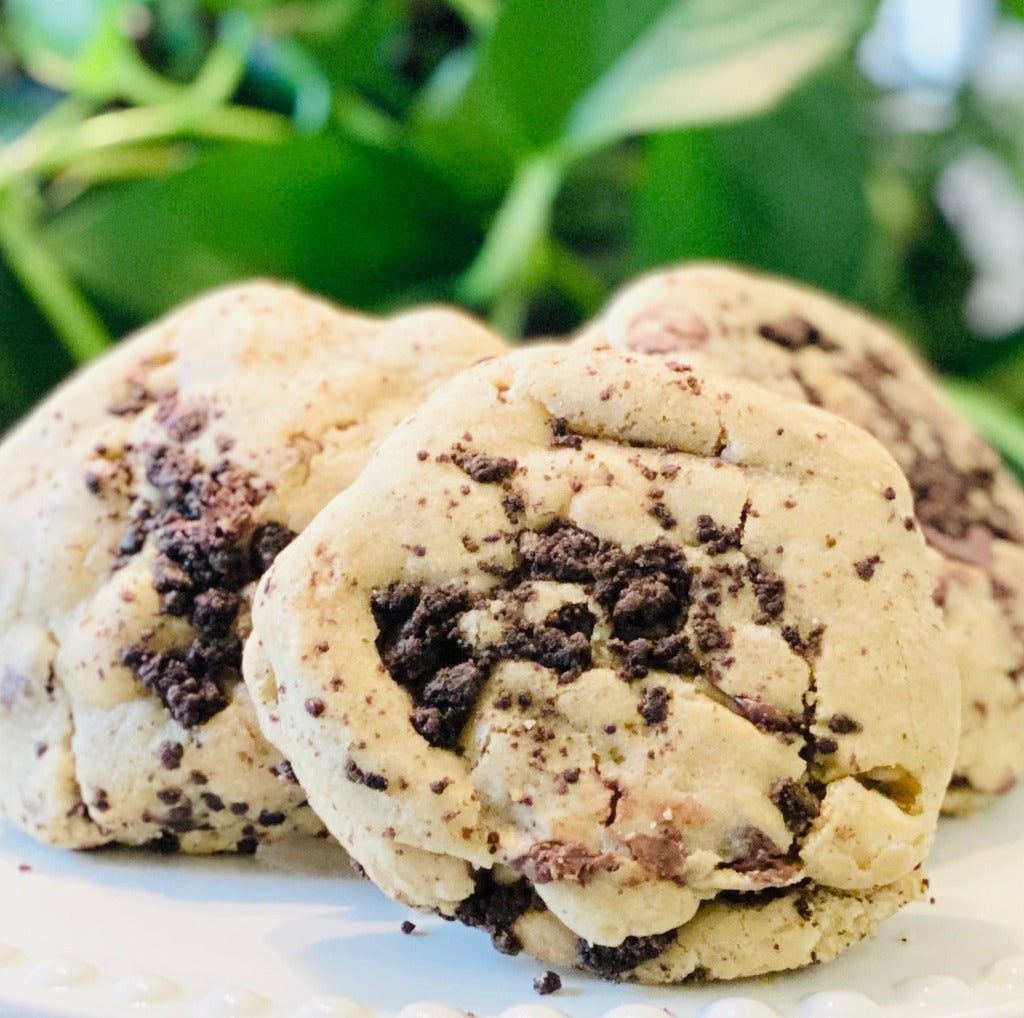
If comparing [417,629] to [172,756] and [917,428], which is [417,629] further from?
[917,428]

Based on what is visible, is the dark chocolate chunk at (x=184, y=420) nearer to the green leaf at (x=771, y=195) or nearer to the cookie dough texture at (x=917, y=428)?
the cookie dough texture at (x=917, y=428)

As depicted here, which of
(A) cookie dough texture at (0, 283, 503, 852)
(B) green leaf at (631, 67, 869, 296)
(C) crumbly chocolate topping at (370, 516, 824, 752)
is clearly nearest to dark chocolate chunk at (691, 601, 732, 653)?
(C) crumbly chocolate topping at (370, 516, 824, 752)

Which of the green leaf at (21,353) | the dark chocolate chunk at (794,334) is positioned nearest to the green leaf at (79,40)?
the green leaf at (21,353)

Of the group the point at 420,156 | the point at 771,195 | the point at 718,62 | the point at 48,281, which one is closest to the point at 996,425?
the point at 771,195

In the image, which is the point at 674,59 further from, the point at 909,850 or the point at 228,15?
the point at 909,850

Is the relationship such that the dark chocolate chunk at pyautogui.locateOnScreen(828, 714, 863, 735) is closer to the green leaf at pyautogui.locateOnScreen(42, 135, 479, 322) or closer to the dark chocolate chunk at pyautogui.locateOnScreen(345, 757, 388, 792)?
the dark chocolate chunk at pyautogui.locateOnScreen(345, 757, 388, 792)

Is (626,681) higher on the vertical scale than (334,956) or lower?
higher

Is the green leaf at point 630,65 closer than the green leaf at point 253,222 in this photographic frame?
Yes

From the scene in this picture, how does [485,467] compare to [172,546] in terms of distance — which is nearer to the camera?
[485,467]
